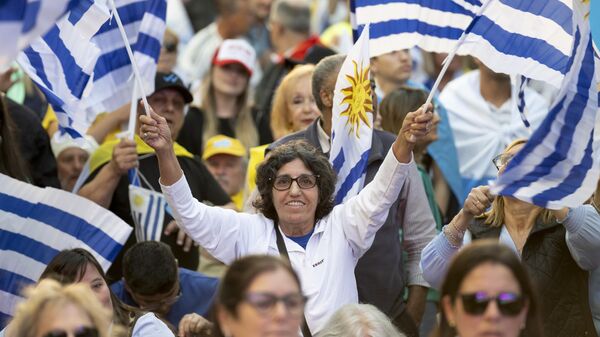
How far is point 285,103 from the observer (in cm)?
974

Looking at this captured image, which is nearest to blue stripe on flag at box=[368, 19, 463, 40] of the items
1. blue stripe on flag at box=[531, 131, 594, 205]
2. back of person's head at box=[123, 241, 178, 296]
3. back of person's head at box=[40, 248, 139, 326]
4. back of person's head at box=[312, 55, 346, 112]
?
back of person's head at box=[312, 55, 346, 112]

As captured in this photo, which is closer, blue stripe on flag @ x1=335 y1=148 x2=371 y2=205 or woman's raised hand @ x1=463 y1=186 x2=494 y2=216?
woman's raised hand @ x1=463 y1=186 x2=494 y2=216

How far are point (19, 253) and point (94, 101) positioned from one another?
1.11 m

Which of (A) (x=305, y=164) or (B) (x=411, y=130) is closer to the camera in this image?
(B) (x=411, y=130)

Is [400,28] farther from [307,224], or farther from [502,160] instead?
[307,224]

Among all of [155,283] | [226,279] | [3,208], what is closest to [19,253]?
[3,208]

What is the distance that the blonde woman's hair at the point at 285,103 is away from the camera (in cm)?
970

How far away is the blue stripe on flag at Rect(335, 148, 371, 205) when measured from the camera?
816 cm

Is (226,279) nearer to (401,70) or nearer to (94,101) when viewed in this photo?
(94,101)

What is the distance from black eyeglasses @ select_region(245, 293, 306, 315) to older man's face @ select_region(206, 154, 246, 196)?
16.5ft

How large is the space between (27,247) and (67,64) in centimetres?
104

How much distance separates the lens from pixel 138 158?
30.5 feet

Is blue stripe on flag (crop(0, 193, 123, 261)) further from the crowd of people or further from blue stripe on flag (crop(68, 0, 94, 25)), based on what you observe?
blue stripe on flag (crop(68, 0, 94, 25))

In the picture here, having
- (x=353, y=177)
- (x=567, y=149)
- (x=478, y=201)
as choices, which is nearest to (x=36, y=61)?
(x=353, y=177)
